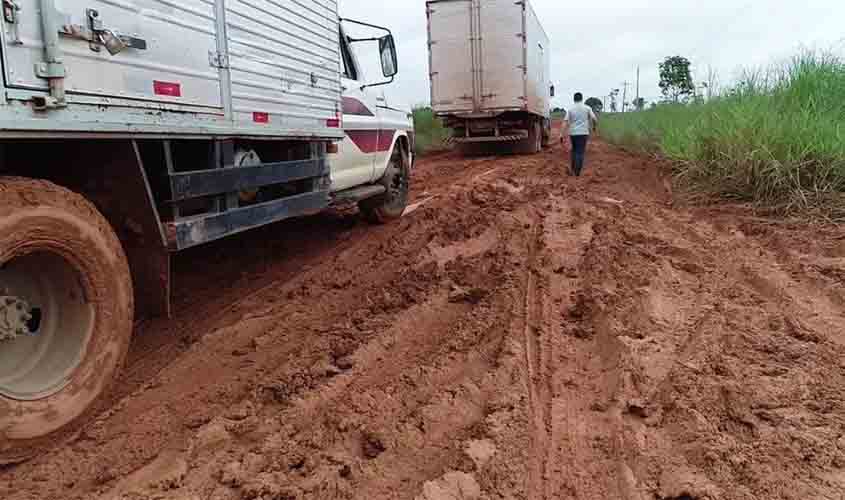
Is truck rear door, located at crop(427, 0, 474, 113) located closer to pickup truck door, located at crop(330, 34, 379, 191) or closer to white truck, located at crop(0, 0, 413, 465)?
pickup truck door, located at crop(330, 34, 379, 191)

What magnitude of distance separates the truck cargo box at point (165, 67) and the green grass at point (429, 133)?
47.8ft

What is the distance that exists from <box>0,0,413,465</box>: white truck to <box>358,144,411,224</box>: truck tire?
235 cm

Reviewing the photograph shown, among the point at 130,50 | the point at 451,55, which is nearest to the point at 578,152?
the point at 451,55

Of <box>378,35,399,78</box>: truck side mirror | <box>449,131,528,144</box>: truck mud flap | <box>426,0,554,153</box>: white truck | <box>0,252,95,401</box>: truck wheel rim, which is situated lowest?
<box>0,252,95,401</box>: truck wheel rim

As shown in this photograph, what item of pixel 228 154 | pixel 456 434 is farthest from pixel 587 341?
pixel 228 154

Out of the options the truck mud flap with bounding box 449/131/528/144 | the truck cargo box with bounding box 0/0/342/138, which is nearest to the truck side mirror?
the truck cargo box with bounding box 0/0/342/138

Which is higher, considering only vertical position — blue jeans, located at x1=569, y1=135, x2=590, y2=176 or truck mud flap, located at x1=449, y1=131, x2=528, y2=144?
truck mud flap, located at x1=449, y1=131, x2=528, y2=144

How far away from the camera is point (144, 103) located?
311cm

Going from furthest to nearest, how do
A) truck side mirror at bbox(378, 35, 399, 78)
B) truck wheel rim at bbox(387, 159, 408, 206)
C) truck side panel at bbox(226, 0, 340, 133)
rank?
truck wheel rim at bbox(387, 159, 408, 206), truck side mirror at bbox(378, 35, 399, 78), truck side panel at bbox(226, 0, 340, 133)

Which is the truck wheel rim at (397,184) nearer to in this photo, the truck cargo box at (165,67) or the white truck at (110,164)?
the truck cargo box at (165,67)

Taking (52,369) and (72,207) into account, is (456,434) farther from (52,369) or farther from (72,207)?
(72,207)

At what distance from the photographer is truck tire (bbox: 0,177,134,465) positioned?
246 cm

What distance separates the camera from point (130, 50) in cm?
303

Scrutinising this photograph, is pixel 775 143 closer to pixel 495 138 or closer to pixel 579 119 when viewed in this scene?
pixel 579 119
